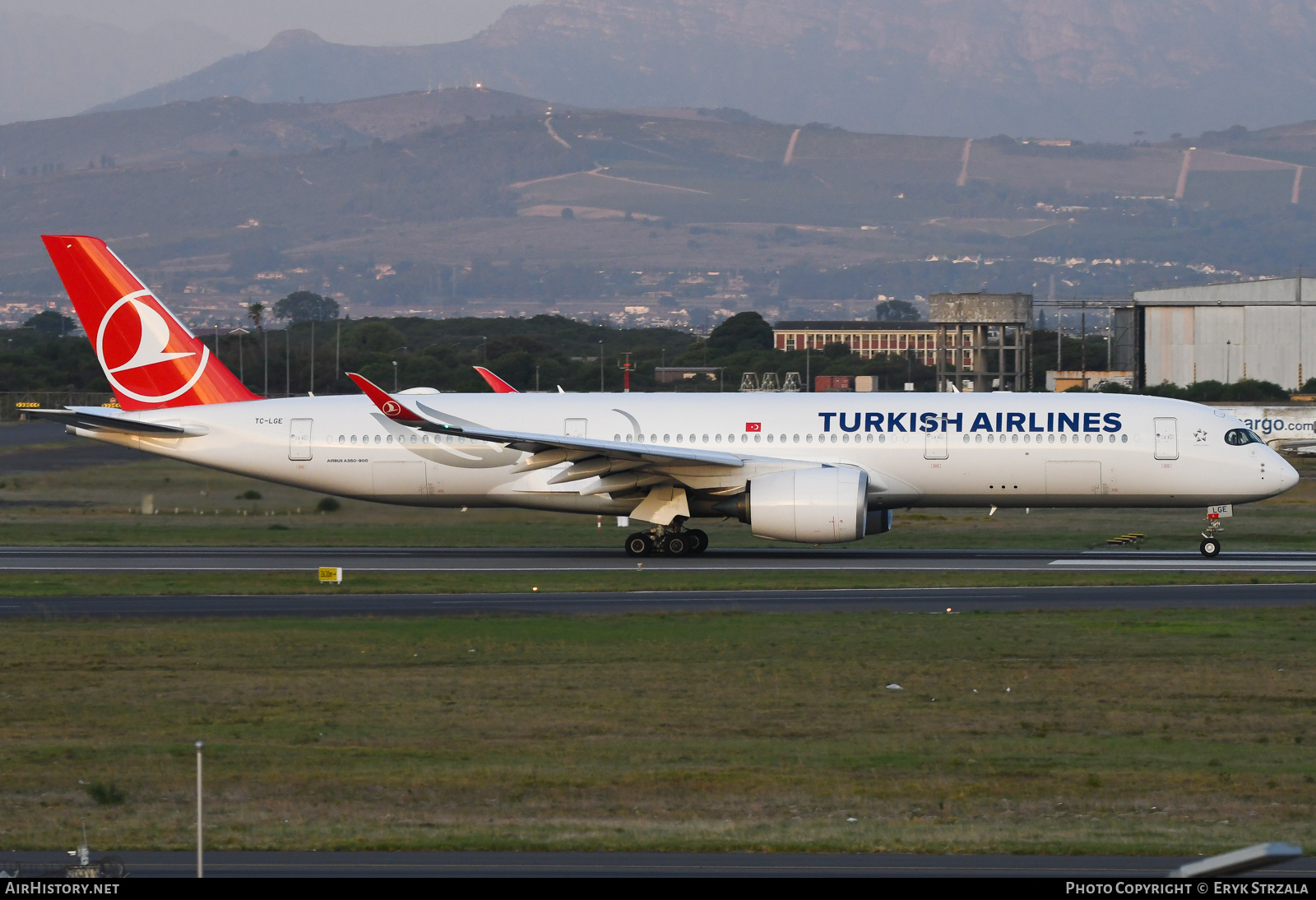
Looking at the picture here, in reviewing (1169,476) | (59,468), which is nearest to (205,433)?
(59,468)

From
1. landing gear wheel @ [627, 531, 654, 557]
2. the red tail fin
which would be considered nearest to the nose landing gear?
landing gear wheel @ [627, 531, 654, 557]

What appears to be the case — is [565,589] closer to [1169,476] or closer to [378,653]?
[378,653]

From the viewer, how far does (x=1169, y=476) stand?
36500 millimetres

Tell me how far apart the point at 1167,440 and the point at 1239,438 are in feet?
5.73

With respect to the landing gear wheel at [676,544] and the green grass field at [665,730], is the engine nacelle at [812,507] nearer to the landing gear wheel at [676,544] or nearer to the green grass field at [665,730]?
the landing gear wheel at [676,544]

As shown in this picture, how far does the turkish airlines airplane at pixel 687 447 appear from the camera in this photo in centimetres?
3603

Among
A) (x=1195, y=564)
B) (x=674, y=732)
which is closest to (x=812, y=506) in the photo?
(x=1195, y=564)

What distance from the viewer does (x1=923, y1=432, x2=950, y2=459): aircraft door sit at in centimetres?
3656

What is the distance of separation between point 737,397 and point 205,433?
42.5 feet

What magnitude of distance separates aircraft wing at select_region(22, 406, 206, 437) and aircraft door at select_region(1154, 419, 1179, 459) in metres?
22.7

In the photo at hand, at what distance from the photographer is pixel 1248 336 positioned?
4545 inches

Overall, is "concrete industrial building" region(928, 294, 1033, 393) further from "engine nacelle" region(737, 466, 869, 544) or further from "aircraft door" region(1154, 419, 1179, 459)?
"engine nacelle" region(737, 466, 869, 544)

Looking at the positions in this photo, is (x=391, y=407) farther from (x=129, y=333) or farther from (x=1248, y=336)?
(x=1248, y=336)

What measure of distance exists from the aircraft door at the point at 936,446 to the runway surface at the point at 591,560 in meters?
2.42
